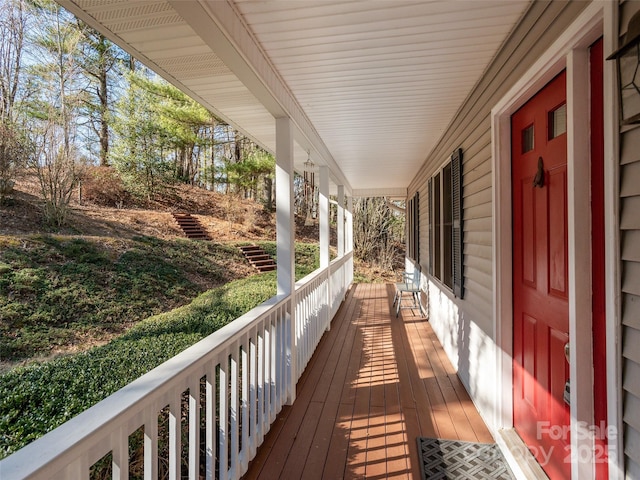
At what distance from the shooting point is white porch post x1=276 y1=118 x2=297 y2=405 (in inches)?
114

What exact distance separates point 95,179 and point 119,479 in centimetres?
1337

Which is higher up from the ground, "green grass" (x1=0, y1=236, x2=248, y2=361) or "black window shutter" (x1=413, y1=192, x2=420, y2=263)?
"black window shutter" (x1=413, y1=192, x2=420, y2=263)

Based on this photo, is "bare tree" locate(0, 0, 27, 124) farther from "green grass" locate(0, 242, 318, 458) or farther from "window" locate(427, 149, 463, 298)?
"window" locate(427, 149, 463, 298)

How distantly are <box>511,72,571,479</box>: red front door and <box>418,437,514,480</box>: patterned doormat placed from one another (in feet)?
0.73

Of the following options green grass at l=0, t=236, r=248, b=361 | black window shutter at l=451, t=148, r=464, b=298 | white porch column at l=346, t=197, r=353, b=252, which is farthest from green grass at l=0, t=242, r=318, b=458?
white porch column at l=346, t=197, r=353, b=252

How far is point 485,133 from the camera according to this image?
260 centimetres

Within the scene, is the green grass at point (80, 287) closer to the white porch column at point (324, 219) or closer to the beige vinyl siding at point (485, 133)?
the white porch column at point (324, 219)

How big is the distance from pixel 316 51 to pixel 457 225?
81.4 inches

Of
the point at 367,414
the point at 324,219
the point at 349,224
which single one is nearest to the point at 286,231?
the point at 367,414

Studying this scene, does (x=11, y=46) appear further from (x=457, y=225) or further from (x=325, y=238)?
(x=457, y=225)

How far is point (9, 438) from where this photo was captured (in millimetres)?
2225

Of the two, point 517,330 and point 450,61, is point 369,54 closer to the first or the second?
point 450,61

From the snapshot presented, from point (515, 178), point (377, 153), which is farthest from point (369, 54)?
point (377, 153)

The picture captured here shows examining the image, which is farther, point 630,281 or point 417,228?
point 417,228
